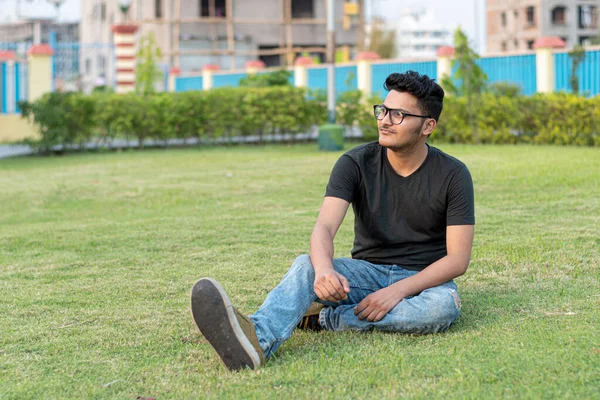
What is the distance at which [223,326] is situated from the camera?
11.9 ft

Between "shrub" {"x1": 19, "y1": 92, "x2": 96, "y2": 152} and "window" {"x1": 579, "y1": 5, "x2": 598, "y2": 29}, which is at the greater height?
"window" {"x1": 579, "y1": 5, "x2": 598, "y2": 29}

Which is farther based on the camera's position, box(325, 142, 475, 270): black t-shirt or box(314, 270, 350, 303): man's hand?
box(325, 142, 475, 270): black t-shirt

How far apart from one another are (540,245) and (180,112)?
13.7 metres

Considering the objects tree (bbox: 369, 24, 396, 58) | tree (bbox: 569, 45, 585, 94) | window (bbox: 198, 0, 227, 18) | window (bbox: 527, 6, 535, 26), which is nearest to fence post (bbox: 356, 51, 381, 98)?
tree (bbox: 569, 45, 585, 94)

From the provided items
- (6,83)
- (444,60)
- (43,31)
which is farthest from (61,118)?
(43,31)

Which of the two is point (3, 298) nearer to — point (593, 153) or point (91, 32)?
point (593, 153)

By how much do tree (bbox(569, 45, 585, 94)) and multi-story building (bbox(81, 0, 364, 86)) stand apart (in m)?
24.1

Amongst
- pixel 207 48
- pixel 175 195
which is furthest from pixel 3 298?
pixel 207 48

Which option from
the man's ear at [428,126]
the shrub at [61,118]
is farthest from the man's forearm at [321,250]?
the shrub at [61,118]

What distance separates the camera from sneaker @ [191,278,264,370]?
3.63 metres

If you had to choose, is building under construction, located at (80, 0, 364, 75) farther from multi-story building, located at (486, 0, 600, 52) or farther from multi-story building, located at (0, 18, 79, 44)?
multi-story building, located at (486, 0, 600, 52)

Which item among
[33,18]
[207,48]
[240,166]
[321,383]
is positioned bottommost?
[321,383]

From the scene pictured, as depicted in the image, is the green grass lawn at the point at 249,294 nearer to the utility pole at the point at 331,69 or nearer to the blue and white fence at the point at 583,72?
the utility pole at the point at 331,69

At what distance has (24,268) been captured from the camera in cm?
622
